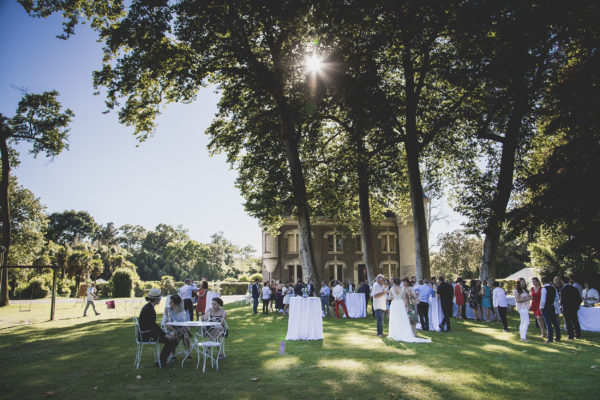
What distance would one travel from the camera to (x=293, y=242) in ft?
135

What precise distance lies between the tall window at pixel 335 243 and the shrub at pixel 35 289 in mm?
28844

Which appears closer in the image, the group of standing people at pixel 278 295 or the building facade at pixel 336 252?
the group of standing people at pixel 278 295

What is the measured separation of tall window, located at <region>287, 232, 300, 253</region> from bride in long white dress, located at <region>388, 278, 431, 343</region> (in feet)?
97.0

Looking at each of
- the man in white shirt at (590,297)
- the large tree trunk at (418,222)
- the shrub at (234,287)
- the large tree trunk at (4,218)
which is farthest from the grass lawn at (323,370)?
the shrub at (234,287)

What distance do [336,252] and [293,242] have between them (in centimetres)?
495

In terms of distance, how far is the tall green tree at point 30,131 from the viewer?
81.3 ft

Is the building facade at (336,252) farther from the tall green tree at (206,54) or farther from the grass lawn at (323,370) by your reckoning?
the grass lawn at (323,370)

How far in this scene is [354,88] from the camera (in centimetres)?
1830

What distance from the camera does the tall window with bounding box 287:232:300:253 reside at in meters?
40.7

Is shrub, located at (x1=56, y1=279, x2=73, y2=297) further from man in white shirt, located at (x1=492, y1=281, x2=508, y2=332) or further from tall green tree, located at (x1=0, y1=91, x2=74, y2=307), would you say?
man in white shirt, located at (x1=492, y1=281, x2=508, y2=332)

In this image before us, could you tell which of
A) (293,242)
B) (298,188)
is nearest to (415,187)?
(298,188)

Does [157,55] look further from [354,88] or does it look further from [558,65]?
[558,65]

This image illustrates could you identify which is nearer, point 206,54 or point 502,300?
point 502,300

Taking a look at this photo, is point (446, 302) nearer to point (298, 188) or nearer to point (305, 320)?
point (305, 320)
